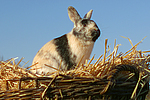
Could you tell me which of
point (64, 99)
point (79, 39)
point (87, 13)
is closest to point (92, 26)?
point (79, 39)

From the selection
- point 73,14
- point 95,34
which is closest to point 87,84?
point 95,34

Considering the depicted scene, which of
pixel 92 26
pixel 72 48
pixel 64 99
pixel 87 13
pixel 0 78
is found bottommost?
pixel 64 99

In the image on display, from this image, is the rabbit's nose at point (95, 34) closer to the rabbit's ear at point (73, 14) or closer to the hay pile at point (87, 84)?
the rabbit's ear at point (73, 14)

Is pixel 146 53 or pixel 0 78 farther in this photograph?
pixel 146 53

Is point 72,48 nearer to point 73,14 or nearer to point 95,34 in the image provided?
point 95,34

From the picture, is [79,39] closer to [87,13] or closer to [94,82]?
[87,13]

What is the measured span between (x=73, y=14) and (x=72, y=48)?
685 millimetres

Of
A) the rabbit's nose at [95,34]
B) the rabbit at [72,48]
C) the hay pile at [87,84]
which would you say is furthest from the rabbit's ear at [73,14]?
the hay pile at [87,84]

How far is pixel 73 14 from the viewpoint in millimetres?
4340

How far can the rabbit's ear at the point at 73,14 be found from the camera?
170 inches

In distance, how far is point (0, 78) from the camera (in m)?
3.12

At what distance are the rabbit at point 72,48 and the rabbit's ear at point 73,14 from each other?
0.41 ft

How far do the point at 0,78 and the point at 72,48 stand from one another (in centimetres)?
144

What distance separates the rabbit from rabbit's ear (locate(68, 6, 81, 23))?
13 cm
